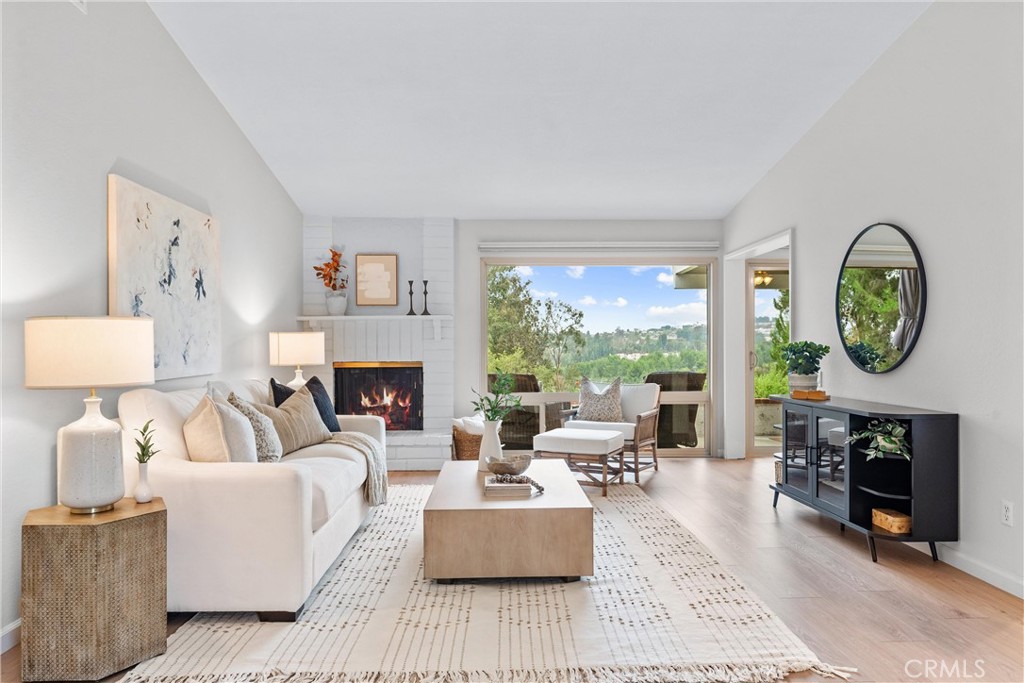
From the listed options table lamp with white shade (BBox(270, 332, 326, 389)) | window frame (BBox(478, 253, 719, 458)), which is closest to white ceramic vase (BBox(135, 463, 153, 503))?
table lamp with white shade (BBox(270, 332, 326, 389))

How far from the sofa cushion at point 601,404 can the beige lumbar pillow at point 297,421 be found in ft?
7.76

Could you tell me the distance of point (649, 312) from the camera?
22.5 ft

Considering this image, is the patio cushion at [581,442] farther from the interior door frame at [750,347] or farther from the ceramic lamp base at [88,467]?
the ceramic lamp base at [88,467]

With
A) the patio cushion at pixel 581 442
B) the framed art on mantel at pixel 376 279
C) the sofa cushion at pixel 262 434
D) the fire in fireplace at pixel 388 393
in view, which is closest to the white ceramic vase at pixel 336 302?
the framed art on mantel at pixel 376 279

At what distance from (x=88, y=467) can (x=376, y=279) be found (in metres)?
4.30

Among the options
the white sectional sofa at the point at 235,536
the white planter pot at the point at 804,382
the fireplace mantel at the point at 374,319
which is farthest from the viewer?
the fireplace mantel at the point at 374,319

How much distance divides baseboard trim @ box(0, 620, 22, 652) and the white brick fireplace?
3853 millimetres

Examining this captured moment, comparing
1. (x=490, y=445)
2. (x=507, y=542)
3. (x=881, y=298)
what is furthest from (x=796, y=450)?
(x=507, y=542)

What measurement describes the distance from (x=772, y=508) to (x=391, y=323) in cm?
368

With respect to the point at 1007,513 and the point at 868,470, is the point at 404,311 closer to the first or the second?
the point at 868,470

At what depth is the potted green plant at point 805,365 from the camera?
14.5 ft

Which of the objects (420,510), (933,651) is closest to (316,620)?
(420,510)

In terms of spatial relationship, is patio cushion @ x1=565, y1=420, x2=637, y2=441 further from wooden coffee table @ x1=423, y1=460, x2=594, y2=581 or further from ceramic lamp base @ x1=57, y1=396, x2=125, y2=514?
ceramic lamp base @ x1=57, y1=396, x2=125, y2=514

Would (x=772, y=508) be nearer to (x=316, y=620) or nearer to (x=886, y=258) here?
(x=886, y=258)
